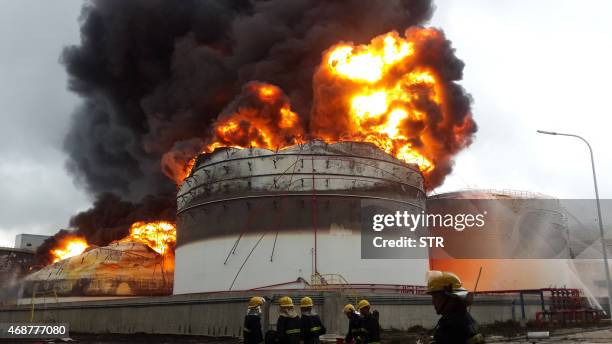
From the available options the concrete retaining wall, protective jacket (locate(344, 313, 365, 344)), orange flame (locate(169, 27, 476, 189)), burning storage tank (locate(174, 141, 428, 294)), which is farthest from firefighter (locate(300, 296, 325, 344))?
orange flame (locate(169, 27, 476, 189))

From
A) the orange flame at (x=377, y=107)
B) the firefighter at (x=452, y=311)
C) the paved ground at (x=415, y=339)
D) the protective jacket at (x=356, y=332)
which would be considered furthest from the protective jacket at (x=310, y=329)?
the orange flame at (x=377, y=107)

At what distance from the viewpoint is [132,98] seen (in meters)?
52.9

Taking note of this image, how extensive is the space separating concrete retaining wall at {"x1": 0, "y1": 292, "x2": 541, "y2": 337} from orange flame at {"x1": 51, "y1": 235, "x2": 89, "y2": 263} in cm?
2196

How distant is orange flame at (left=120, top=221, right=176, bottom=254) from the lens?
47.8 m

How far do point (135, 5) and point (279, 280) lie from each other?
3022 cm

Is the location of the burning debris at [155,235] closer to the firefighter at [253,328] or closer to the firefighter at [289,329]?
the firefighter at [253,328]

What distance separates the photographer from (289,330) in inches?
365

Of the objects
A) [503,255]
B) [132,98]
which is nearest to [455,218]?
[503,255]

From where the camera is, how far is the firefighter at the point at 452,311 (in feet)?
15.8

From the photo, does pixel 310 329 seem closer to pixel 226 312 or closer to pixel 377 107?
pixel 226 312

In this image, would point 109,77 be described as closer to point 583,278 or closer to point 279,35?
point 279,35

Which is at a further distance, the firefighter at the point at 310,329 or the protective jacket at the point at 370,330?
the protective jacket at the point at 370,330

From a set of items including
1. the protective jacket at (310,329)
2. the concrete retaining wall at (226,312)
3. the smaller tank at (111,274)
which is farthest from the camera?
the smaller tank at (111,274)

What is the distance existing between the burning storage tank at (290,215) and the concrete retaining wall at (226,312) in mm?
3996
